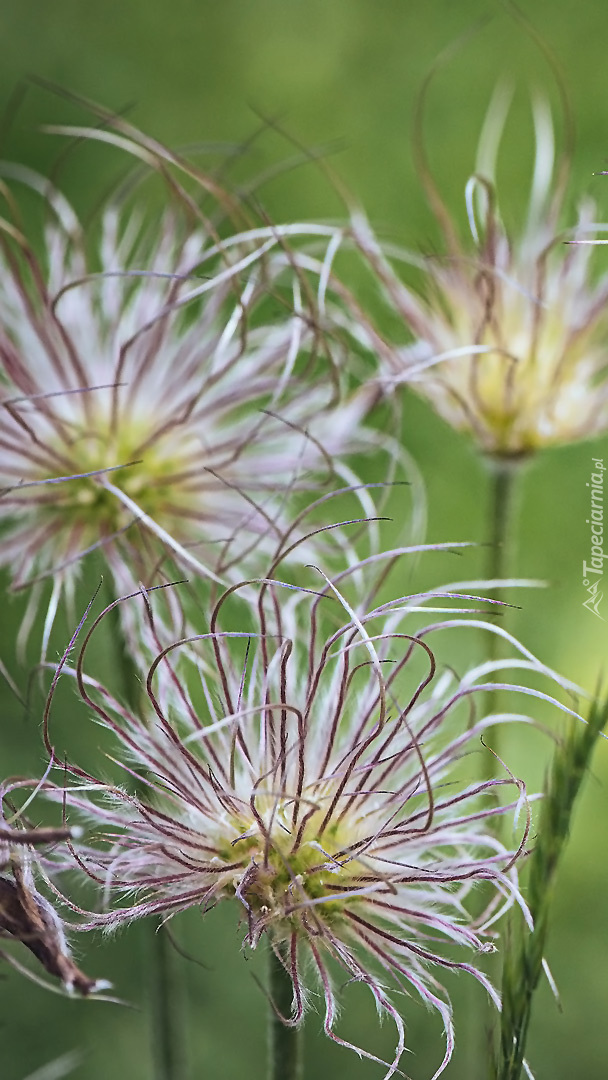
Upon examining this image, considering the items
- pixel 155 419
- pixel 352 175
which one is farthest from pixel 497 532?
pixel 352 175

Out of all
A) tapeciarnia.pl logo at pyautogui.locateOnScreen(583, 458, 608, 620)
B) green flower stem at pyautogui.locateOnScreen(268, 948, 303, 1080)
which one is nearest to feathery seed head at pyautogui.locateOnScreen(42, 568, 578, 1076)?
green flower stem at pyautogui.locateOnScreen(268, 948, 303, 1080)

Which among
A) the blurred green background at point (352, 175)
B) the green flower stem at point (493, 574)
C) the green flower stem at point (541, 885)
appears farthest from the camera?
the blurred green background at point (352, 175)

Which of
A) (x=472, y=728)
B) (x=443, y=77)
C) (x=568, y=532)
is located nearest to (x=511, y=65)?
(x=443, y=77)

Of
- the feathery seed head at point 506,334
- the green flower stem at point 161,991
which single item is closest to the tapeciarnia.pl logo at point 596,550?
the feathery seed head at point 506,334

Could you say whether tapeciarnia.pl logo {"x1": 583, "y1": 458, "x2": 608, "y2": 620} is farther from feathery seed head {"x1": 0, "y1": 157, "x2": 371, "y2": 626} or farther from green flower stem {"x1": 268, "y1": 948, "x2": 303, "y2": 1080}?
green flower stem {"x1": 268, "y1": 948, "x2": 303, "y2": 1080}

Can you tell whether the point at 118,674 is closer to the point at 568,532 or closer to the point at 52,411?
the point at 52,411

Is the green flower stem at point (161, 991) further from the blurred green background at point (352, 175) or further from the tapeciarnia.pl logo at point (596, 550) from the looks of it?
the tapeciarnia.pl logo at point (596, 550)

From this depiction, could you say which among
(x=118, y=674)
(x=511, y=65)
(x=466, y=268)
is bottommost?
(x=118, y=674)
